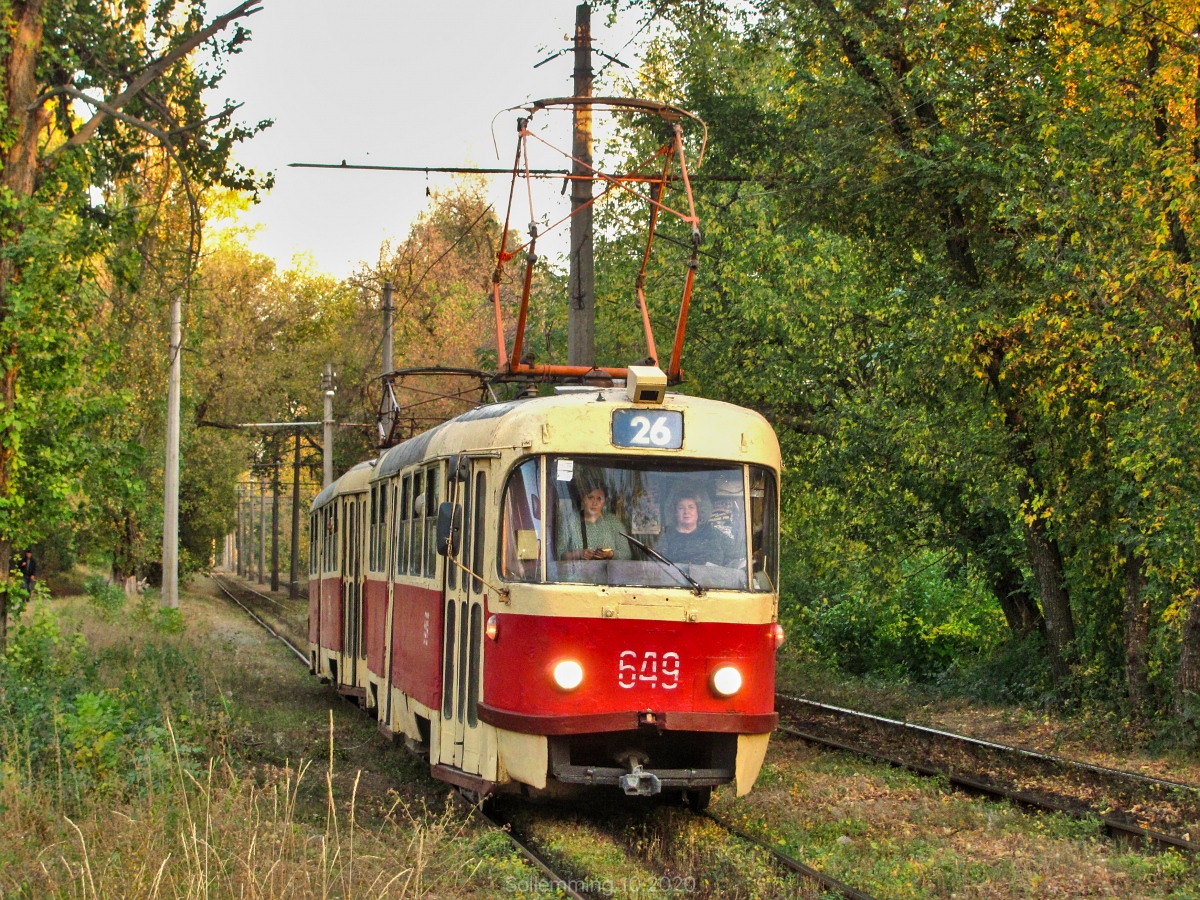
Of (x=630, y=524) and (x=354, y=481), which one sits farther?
(x=354, y=481)

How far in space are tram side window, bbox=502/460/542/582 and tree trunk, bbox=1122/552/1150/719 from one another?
7.67 m

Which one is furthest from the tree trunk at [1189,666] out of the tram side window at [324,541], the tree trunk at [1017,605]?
the tram side window at [324,541]

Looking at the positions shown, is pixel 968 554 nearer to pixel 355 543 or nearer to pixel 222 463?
pixel 355 543

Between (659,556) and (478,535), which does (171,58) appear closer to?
(478,535)

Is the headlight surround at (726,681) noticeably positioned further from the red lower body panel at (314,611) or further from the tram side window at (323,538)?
the red lower body panel at (314,611)

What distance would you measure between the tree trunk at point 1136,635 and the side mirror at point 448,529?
25.2 ft

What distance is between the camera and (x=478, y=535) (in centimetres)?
970

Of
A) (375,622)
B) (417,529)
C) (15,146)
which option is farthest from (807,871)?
(15,146)

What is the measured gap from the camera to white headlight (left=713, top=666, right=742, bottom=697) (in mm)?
9070

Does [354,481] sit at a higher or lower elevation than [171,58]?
lower

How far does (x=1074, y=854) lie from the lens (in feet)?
28.7

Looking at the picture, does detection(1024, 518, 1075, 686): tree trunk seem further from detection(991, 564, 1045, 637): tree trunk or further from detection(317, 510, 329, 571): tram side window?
detection(317, 510, 329, 571): tram side window

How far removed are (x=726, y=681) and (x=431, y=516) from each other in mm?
3181

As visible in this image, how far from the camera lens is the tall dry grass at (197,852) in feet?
20.5
